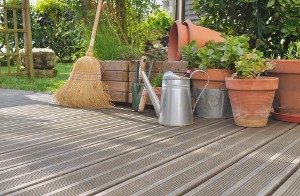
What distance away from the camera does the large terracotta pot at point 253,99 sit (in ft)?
6.29

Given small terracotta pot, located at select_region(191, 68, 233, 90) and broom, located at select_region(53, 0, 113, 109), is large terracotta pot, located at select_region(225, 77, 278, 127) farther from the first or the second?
broom, located at select_region(53, 0, 113, 109)

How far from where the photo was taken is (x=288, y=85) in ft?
6.81

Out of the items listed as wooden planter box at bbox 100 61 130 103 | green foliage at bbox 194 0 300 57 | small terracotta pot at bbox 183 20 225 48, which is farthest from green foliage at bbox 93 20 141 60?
green foliage at bbox 194 0 300 57

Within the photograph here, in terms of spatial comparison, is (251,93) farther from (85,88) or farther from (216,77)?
(85,88)

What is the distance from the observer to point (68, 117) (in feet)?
7.42

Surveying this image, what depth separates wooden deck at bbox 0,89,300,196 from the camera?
1.07m

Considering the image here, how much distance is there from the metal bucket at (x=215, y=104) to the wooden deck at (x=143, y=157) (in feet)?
0.29

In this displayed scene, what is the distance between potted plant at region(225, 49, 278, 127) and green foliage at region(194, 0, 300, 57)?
0.61m

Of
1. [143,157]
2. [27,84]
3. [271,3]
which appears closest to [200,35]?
[271,3]

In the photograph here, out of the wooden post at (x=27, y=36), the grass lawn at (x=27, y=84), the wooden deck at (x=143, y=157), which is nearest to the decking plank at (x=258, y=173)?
the wooden deck at (x=143, y=157)

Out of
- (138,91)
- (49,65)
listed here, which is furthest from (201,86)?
(49,65)

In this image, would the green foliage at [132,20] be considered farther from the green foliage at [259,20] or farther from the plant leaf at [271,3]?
the plant leaf at [271,3]

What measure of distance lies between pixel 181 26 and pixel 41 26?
6.11 m

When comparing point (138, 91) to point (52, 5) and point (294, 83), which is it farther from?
point (52, 5)
